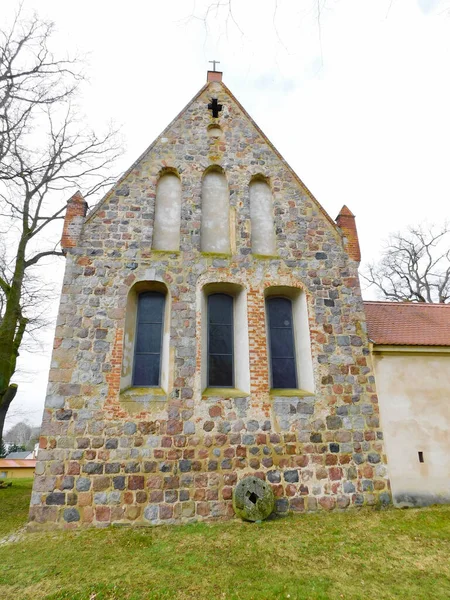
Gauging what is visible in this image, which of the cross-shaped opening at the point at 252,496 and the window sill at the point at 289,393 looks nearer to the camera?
the cross-shaped opening at the point at 252,496

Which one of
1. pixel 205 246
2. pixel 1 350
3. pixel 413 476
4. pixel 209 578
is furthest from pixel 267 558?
pixel 1 350

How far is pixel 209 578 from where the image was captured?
4.32m

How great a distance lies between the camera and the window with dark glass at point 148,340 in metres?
7.27

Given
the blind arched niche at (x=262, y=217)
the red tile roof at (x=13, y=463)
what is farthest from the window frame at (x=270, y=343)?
the red tile roof at (x=13, y=463)

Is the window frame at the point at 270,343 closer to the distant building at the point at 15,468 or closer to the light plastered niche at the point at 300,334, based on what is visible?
the light plastered niche at the point at 300,334

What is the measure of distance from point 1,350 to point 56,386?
3.87 metres

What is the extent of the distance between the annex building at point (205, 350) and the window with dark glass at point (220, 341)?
3cm

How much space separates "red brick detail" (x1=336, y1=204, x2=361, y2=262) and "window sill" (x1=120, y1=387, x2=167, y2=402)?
5.48 m

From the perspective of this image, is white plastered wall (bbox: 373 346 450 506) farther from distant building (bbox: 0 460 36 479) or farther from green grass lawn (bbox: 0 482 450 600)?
distant building (bbox: 0 460 36 479)

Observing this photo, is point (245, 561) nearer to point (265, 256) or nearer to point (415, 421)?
point (415, 421)

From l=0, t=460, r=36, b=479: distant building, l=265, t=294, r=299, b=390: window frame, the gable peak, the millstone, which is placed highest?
the gable peak

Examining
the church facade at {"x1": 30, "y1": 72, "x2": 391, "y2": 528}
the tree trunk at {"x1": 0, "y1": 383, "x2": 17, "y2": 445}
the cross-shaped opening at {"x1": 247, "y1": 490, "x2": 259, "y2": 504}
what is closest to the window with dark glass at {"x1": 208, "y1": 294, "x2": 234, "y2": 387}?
the church facade at {"x1": 30, "y1": 72, "x2": 391, "y2": 528}

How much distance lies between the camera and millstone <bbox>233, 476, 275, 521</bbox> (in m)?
6.12

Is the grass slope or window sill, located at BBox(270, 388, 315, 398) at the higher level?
window sill, located at BBox(270, 388, 315, 398)
